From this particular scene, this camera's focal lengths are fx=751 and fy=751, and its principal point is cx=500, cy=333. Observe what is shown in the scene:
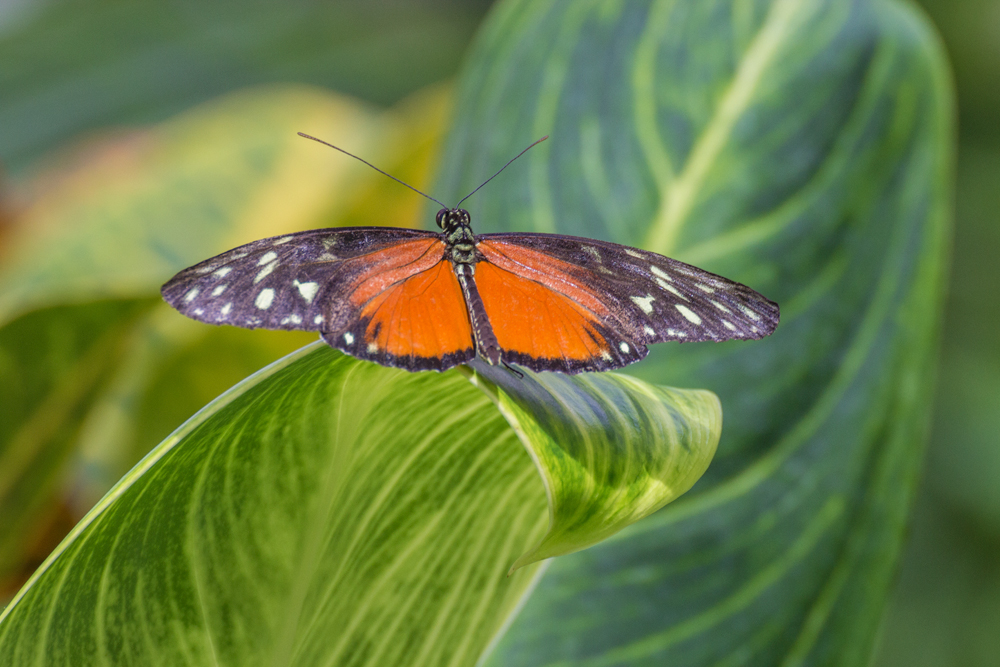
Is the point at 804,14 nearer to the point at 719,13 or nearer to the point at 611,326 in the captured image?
the point at 719,13

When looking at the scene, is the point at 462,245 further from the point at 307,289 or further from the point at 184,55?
the point at 184,55

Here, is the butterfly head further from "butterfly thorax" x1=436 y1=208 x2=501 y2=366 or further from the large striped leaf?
the large striped leaf

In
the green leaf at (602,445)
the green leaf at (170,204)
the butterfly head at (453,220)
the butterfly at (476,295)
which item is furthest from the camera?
the green leaf at (170,204)

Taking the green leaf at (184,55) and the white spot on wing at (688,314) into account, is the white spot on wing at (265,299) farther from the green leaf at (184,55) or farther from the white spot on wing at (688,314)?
the green leaf at (184,55)

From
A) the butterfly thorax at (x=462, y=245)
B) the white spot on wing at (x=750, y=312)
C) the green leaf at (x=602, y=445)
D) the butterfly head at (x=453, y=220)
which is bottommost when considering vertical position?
the green leaf at (x=602, y=445)

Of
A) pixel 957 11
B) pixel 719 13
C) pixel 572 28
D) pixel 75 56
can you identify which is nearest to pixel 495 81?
pixel 572 28

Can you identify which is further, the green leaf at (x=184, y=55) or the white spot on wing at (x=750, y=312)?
the green leaf at (x=184, y=55)

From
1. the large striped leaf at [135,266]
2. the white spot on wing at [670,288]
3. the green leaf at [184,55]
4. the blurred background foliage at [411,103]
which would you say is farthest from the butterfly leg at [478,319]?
the green leaf at [184,55]
